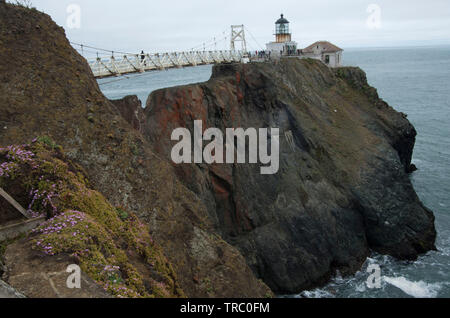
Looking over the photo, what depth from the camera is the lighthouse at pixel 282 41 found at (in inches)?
2083

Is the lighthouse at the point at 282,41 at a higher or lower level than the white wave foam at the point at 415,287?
higher

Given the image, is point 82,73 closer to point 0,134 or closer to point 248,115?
point 0,134

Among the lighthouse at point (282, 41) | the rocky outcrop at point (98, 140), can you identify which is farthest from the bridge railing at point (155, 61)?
the lighthouse at point (282, 41)

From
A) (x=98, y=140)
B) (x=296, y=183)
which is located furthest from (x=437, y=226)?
(x=98, y=140)

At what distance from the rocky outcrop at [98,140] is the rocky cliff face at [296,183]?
6.68 meters

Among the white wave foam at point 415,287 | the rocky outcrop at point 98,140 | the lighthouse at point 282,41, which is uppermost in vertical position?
the lighthouse at point 282,41

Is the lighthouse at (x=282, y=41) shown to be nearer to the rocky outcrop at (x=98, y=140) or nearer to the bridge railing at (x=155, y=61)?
the bridge railing at (x=155, y=61)

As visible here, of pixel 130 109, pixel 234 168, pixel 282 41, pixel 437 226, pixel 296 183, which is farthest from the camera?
pixel 282 41

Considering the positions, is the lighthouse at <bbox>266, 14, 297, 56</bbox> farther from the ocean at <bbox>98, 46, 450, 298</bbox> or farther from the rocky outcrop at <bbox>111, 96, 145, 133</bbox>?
the rocky outcrop at <bbox>111, 96, 145, 133</bbox>

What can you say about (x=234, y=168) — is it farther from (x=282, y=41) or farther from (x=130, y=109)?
(x=282, y=41)

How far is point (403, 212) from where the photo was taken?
107ft

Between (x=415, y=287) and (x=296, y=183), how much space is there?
1122 centimetres

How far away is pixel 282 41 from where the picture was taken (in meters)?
54.2

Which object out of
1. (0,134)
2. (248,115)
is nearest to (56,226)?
(0,134)
